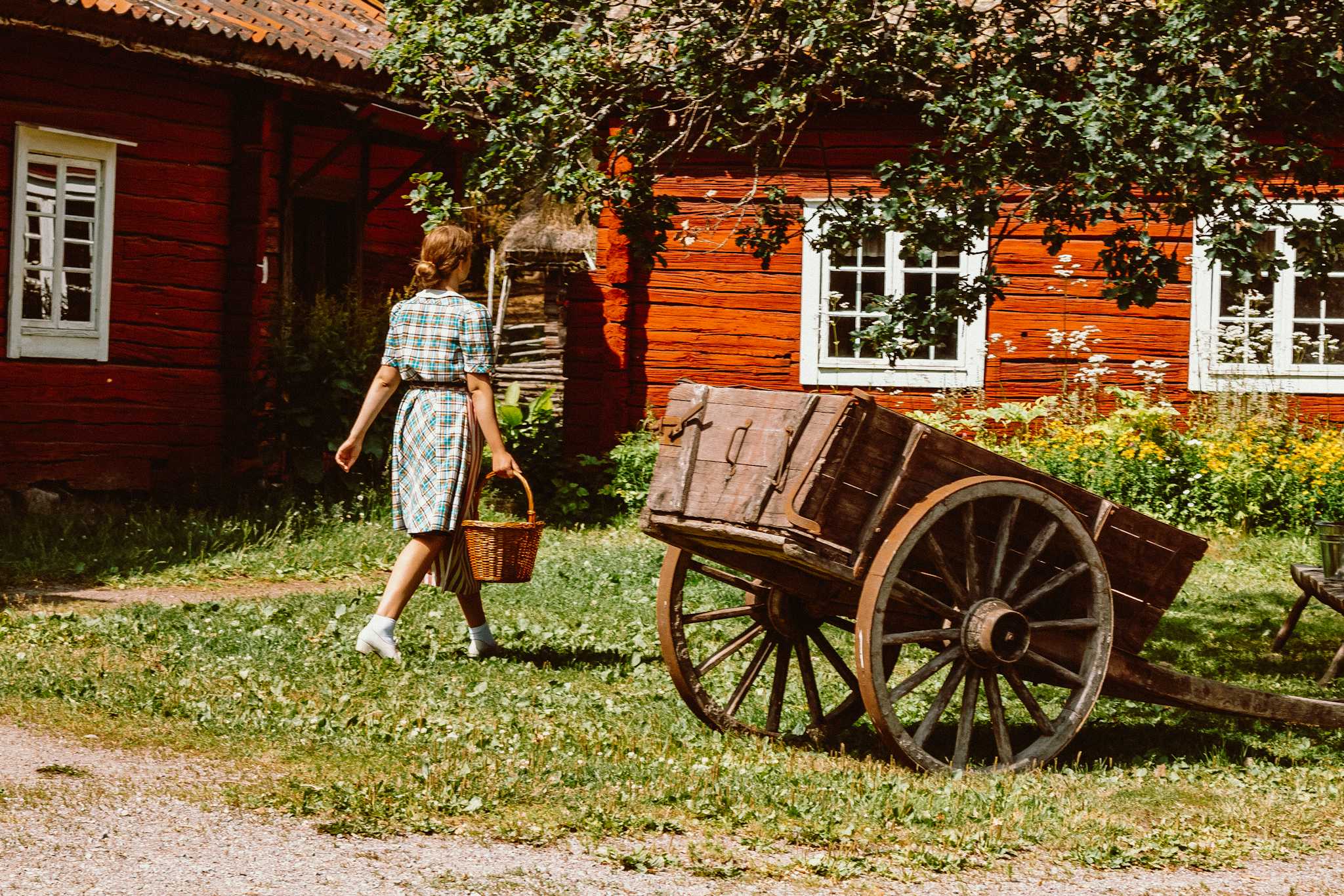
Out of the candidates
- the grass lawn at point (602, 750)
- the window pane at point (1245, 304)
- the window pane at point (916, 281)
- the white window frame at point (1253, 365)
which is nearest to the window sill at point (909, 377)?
the window pane at point (916, 281)

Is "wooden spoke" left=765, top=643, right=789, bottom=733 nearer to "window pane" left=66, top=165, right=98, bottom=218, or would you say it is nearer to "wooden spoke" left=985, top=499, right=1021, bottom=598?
"wooden spoke" left=985, top=499, right=1021, bottom=598

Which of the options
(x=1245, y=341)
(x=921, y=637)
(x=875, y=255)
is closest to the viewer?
(x=921, y=637)

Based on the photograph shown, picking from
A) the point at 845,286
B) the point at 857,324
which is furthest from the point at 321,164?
the point at 857,324

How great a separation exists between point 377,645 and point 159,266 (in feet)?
19.4

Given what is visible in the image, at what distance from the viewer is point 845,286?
12328 mm

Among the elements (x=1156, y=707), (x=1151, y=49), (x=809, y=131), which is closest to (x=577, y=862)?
(x=1156, y=707)

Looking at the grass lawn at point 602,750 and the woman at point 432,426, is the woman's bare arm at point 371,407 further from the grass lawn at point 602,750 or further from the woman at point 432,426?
the grass lawn at point 602,750

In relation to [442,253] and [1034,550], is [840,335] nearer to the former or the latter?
[442,253]

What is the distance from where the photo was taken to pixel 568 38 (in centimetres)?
663

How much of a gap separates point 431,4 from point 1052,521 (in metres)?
4.14

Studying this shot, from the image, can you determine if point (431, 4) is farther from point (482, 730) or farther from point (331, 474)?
point (331, 474)

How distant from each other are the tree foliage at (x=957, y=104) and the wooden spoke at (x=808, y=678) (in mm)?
1453

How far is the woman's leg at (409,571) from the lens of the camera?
235 inches

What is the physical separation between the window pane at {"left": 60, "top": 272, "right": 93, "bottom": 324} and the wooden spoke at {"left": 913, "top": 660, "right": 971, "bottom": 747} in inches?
311
